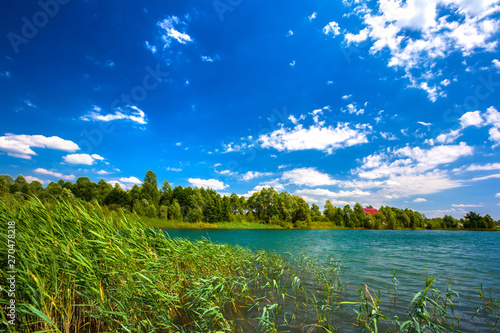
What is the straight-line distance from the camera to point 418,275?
37.8ft

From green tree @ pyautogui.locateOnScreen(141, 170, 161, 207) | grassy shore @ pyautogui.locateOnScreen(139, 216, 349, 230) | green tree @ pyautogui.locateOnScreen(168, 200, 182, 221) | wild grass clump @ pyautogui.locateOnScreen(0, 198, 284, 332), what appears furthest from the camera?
green tree @ pyautogui.locateOnScreen(141, 170, 161, 207)

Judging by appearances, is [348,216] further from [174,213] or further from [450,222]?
[174,213]

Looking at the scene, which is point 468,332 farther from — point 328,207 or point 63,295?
point 328,207

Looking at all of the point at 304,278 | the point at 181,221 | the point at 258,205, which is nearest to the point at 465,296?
the point at 304,278

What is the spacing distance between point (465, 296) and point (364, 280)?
3530 millimetres

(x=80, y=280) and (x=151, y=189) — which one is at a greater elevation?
(x=151, y=189)

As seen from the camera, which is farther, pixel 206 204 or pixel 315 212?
pixel 315 212

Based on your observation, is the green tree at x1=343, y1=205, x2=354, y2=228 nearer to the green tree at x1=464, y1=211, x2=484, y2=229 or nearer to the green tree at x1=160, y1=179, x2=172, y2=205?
the green tree at x1=464, y1=211, x2=484, y2=229
